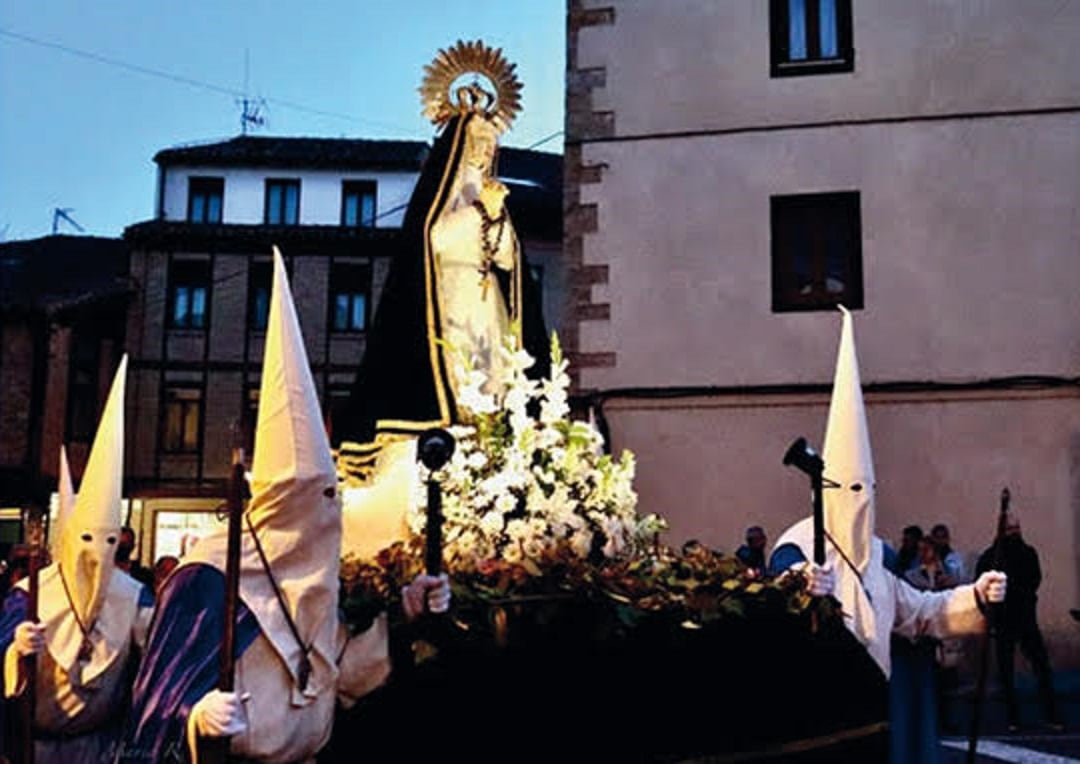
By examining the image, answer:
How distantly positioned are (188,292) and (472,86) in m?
23.9

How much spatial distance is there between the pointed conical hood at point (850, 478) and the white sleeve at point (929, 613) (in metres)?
0.38

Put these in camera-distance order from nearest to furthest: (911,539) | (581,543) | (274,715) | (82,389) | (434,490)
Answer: (274,715)
(434,490)
(581,543)
(911,539)
(82,389)

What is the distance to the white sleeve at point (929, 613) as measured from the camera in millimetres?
5703

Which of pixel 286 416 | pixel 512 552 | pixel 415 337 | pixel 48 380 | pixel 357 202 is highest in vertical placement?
pixel 357 202

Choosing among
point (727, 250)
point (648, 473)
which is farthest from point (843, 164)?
point (648, 473)

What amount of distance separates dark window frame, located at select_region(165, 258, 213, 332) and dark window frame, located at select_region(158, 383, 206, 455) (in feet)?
4.20

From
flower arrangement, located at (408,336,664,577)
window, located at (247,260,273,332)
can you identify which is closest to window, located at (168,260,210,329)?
window, located at (247,260,273,332)

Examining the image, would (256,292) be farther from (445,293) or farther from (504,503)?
(504,503)

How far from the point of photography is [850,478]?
5492mm

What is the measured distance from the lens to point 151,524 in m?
27.7

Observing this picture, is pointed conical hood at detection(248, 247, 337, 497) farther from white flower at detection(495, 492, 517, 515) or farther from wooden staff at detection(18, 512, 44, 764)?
white flower at detection(495, 492, 517, 515)

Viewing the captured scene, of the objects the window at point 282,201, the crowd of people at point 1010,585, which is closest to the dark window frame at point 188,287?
the window at point 282,201

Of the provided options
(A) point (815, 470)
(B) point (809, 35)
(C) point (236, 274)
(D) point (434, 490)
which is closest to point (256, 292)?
(C) point (236, 274)

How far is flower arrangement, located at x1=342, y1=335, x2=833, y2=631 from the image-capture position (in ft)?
15.6
